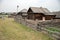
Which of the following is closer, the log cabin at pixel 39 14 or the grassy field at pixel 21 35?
the grassy field at pixel 21 35

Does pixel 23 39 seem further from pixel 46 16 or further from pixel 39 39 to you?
pixel 46 16

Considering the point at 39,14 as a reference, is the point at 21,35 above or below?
below

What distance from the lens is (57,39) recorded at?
42.7ft

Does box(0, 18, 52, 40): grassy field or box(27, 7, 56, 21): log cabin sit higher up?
box(27, 7, 56, 21): log cabin

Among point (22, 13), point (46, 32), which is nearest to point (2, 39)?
point (46, 32)

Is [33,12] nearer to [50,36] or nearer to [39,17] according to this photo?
[39,17]

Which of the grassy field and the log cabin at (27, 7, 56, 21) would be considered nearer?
the grassy field

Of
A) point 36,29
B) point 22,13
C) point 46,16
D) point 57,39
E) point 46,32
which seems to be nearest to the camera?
point 57,39

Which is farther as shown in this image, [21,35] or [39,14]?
[39,14]

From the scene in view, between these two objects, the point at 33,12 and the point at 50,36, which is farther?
the point at 33,12

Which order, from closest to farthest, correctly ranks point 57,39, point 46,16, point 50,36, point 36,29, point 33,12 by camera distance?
point 57,39 → point 50,36 → point 36,29 → point 33,12 → point 46,16

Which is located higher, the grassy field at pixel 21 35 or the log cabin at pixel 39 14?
the log cabin at pixel 39 14

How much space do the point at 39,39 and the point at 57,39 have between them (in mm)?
2229

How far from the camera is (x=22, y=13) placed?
58.1m
